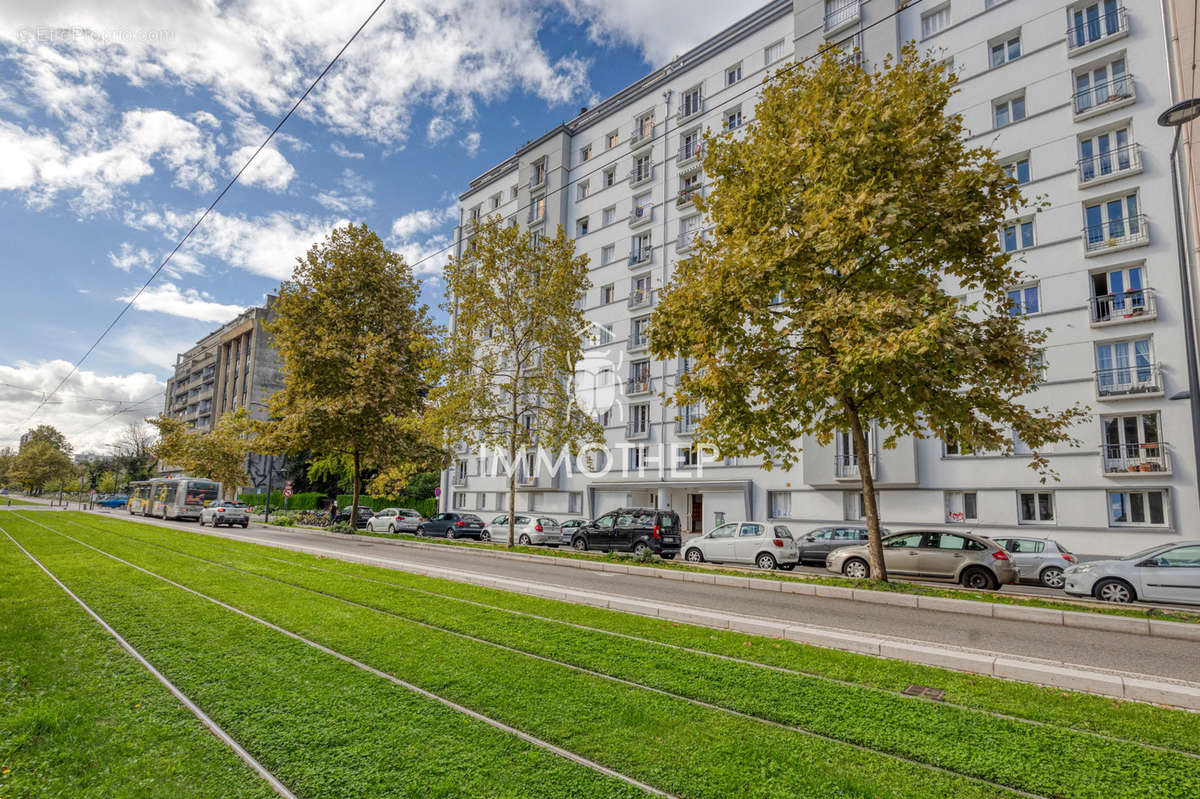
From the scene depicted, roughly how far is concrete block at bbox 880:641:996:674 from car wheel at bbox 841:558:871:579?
9.16 metres

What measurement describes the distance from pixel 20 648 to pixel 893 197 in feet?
45.8

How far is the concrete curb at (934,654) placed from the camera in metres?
5.99

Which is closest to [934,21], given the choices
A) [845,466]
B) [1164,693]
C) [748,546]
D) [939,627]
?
[845,466]

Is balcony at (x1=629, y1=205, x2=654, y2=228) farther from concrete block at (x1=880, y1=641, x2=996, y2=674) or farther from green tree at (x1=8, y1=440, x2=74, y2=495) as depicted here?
green tree at (x1=8, y1=440, x2=74, y2=495)

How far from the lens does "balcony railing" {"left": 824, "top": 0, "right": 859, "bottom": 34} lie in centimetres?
2934

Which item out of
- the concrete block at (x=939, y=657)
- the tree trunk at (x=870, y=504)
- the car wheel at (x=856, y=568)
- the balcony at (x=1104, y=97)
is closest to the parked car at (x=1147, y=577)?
the car wheel at (x=856, y=568)

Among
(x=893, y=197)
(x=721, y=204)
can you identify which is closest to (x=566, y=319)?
(x=721, y=204)

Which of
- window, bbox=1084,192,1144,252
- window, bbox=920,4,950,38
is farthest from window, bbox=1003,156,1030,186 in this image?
window, bbox=920,4,950,38

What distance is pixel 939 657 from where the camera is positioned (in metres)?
7.14

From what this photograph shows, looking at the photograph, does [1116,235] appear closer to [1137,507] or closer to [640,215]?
[1137,507]

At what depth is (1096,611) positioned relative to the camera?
10.5m

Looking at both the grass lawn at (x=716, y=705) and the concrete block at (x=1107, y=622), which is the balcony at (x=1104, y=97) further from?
the grass lawn at (x=716, y=705)

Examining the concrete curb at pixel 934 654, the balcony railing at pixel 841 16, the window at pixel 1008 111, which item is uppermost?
the balcony railing at pixel 841 16

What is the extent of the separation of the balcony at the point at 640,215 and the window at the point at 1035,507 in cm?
Answer: 2355
